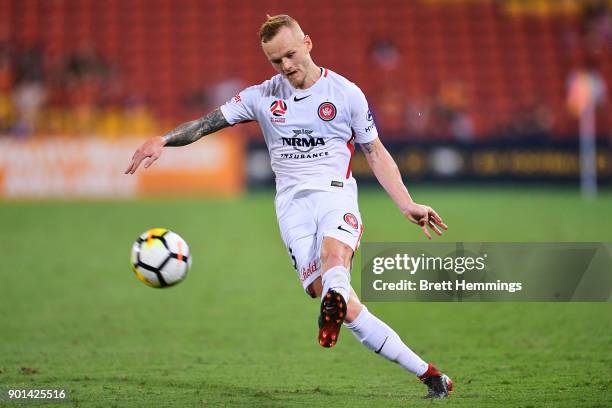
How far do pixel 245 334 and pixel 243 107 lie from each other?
9.90 ft

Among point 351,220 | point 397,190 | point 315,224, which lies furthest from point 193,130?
point 397,190

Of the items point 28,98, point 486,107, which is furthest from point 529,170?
point 28,98

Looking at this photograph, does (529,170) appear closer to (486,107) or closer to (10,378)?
(486,107)

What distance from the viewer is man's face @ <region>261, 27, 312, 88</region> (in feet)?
19.5

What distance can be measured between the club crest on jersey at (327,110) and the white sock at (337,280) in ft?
3.09

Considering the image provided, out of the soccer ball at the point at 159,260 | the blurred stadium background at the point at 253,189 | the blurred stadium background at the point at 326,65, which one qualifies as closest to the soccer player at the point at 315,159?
the blurred stadium background at the point at 253,189

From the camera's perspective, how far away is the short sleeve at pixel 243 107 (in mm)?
6309

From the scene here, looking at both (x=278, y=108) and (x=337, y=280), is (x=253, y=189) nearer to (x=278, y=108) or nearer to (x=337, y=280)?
(x=278, y=108)

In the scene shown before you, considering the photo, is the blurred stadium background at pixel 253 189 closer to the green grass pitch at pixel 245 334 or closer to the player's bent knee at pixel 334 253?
the green grass pitch at pixel 245 334

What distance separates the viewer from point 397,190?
6109 millimetres

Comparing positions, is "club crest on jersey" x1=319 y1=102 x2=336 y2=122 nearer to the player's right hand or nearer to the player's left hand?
the player's left hand

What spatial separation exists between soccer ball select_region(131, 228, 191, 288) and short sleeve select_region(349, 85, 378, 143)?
4.68 ft

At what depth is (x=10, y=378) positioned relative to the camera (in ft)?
22.2

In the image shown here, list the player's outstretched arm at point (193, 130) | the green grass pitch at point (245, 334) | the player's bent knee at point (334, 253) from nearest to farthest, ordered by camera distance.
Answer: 1. the player's bent knee at point (334, 253)
2. the player's outstretched arm at point (193, 130)
3. the green grass pitch at point (245, 334)
